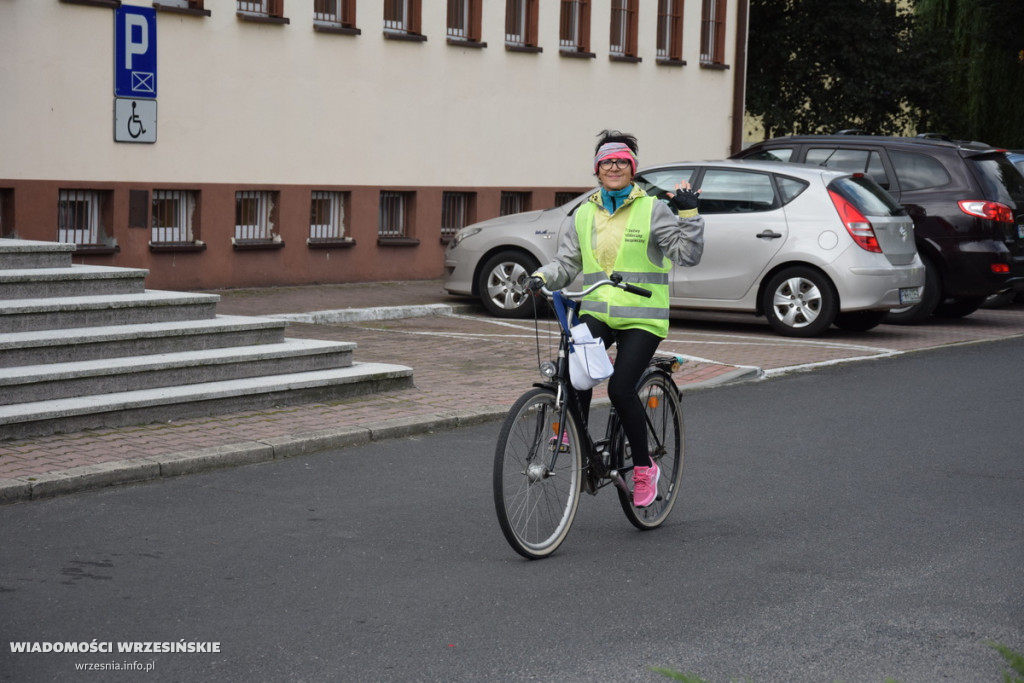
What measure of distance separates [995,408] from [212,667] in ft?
25.3

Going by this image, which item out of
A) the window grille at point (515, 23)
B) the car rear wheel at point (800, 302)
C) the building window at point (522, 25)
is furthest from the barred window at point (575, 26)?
the car rear wheel at point (800, 302)

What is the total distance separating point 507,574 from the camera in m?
6.22

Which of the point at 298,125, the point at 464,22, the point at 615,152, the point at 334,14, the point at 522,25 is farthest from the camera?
the point at 522,25

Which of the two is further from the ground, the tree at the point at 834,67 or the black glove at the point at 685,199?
the tree at the point at 834,67

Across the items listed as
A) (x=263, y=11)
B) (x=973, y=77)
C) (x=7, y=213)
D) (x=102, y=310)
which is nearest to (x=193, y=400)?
(x=102, y=310)

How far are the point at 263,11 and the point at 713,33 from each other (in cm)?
1131

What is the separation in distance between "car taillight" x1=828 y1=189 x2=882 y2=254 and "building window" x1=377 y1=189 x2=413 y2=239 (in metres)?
7.59

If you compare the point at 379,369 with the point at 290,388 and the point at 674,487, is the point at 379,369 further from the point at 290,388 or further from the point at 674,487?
the point at 674,487

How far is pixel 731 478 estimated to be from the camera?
8414 millimetres

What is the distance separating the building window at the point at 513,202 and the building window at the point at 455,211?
96 centimetres

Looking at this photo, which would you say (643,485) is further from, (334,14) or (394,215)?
(394,215)

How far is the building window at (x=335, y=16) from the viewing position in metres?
19.5

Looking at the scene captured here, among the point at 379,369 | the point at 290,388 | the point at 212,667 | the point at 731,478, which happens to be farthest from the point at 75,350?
the point at 212,667

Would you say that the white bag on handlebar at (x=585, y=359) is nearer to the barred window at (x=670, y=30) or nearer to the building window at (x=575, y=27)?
the building window at (x=575, y=27)
